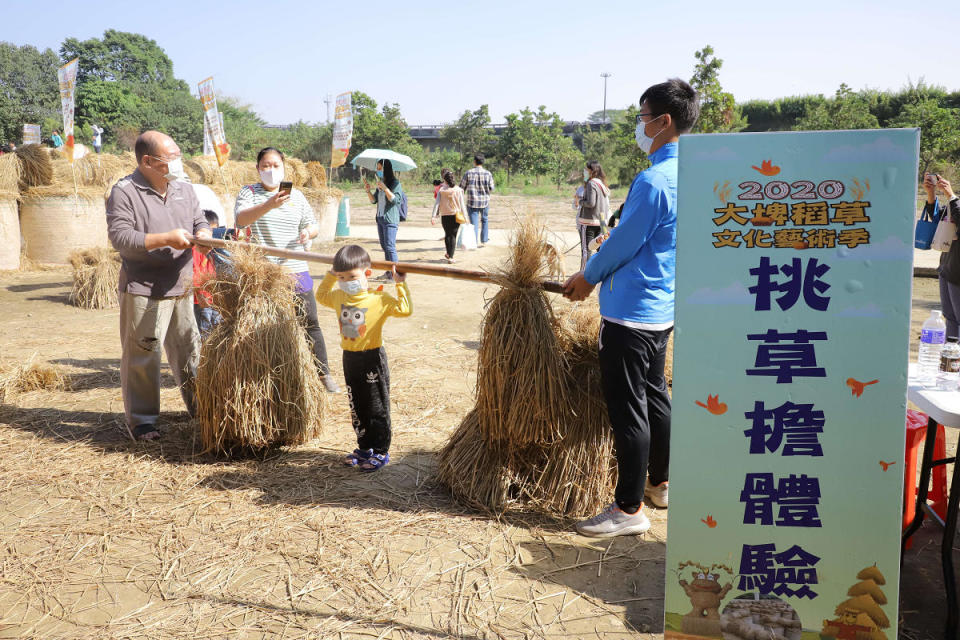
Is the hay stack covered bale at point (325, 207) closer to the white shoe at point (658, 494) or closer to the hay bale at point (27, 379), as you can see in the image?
the hay bale at point (27, 379)

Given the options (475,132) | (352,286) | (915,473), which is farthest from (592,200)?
(475,132)

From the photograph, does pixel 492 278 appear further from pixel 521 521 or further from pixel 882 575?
pixel 882 575

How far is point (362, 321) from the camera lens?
3465 mm

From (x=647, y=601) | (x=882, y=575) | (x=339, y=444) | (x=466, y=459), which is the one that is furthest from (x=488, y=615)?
(x=339, y=444)

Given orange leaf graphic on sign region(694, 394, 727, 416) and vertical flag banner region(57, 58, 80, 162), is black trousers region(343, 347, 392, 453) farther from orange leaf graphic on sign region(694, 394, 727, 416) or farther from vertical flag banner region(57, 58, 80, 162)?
vertical flag banner region(57, 58, 80, 162)

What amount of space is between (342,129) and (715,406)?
10498mm

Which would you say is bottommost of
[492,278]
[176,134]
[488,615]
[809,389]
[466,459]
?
[488,615]

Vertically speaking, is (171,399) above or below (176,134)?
below

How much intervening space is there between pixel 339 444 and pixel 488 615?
6.33 ft

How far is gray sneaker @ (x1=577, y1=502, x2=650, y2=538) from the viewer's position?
299 cm

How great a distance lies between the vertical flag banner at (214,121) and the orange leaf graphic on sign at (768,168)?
1031 cm

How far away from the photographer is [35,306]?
28.0 ft

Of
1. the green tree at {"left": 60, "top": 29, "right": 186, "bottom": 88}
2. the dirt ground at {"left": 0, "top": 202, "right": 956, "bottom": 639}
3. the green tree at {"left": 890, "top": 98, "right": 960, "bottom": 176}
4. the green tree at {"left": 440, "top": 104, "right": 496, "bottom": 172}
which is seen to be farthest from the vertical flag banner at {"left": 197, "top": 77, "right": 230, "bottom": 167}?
the green tree at {"left": 60, "top": 29, "right": 186, "bottom": 88}

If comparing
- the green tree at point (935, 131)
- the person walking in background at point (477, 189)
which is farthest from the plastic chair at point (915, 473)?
the green tree at point (935, 131)
